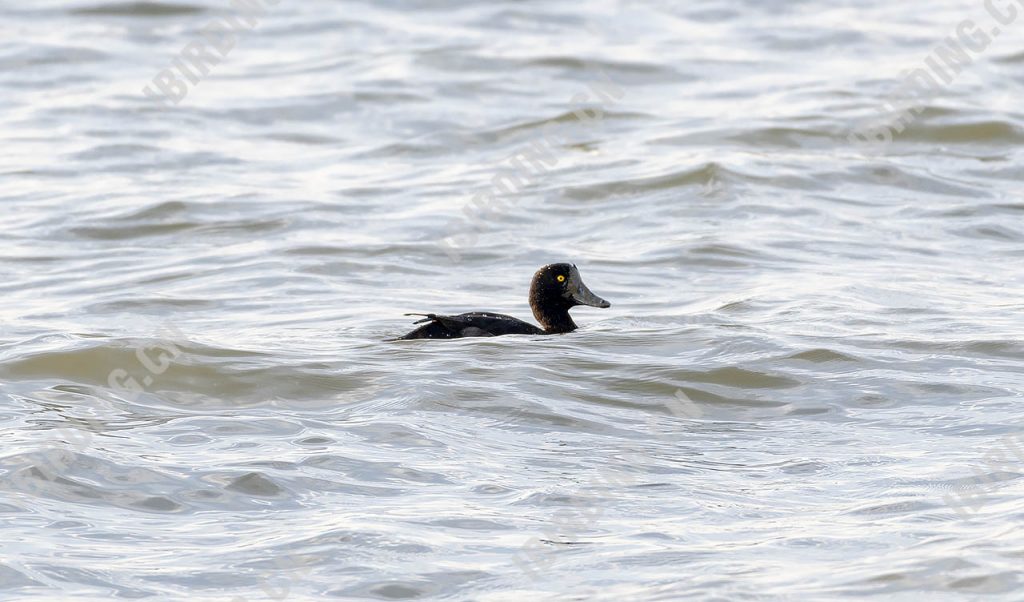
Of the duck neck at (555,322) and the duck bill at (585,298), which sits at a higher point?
the duck bill at (585,298)

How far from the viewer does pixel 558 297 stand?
1088 cm

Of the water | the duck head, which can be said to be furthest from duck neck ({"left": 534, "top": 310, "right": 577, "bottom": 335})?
the water

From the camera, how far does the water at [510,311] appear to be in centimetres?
668

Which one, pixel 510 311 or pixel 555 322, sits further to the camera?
pixel 510 311

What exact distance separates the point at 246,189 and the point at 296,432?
7.63 m

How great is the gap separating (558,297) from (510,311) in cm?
98

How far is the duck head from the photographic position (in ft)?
35.7

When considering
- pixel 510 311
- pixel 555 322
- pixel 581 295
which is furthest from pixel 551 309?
pixel 510 311

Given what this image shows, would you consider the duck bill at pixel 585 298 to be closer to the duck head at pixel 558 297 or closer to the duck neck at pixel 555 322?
the duck head at pixel 558 297

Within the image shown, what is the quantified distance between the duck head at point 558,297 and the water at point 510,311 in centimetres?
32

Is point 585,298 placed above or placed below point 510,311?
above

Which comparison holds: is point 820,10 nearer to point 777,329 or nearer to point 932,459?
point 777,329

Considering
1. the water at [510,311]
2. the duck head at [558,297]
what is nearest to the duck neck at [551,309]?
the duck head at [558,297]

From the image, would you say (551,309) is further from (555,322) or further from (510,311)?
(510,311)
